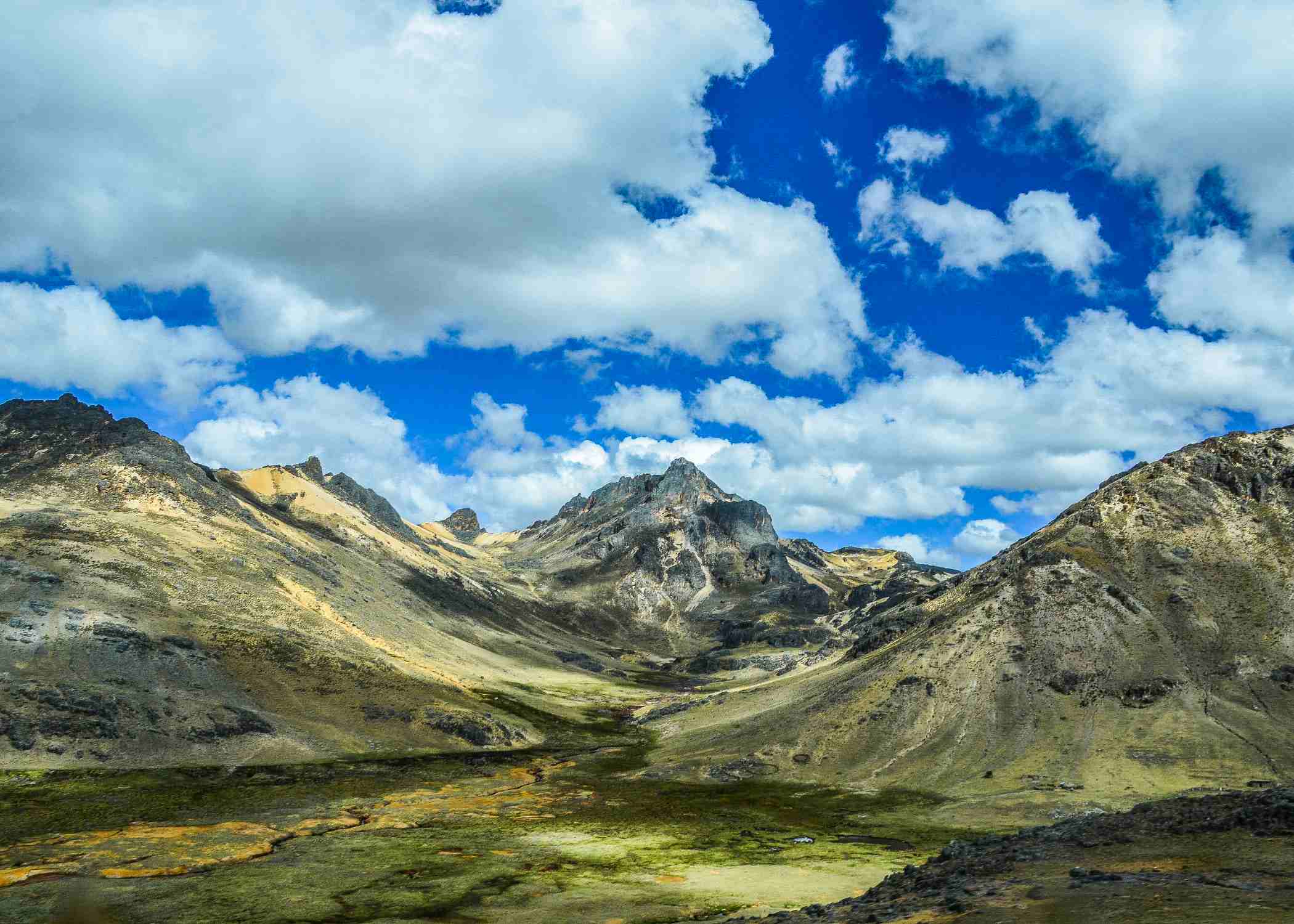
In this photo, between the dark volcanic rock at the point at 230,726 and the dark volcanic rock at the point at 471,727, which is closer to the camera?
the dark volcanic rock at the point at 230,726

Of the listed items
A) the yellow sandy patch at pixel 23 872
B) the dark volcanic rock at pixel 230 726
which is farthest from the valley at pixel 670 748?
the dark volcanic rock at pixel 230 726

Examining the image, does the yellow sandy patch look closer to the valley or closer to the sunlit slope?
the valley

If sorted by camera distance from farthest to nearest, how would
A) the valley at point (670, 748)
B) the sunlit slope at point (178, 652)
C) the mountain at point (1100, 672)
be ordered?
the sunlit slope at point (178, 652) < the mountain at point (1100, 672) < the valley at point (670, 748)

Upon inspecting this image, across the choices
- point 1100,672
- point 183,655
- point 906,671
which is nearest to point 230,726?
point 183,655

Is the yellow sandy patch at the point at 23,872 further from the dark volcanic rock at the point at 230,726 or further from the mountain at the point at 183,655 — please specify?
the dark volcanic rock at the point at 230,726

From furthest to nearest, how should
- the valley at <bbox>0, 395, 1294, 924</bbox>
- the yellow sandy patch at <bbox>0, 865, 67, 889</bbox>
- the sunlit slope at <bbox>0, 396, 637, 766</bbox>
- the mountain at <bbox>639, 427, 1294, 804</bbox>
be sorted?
the sunlit slope at <bbox>0, 396, 637, 766</bbox> < the mountain at <bbox>639, 427, 1294, 804</bbox> < the yellow sandy patch at <bbox>0, 865, 67, 889</bbox> < the valley at <bbox>0, 395, 1294, 924</bbox>

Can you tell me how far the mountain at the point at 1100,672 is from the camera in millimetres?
96438

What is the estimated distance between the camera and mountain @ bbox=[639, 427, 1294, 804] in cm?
9644

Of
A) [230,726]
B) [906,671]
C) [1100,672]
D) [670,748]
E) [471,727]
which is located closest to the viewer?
[1100,672]

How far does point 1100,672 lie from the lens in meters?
113

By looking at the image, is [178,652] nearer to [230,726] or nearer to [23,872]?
[230,726]

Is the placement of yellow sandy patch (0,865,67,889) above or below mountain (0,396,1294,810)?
below

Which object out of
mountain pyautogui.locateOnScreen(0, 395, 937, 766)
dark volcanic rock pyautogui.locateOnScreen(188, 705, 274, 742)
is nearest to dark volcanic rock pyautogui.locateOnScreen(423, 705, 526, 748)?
mountain pyautogui.locateOnScreen(0, 395, 937, 766)

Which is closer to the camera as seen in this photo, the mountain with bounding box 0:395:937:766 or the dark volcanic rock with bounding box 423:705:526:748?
the mountain with bounding box 0:395:937:766
